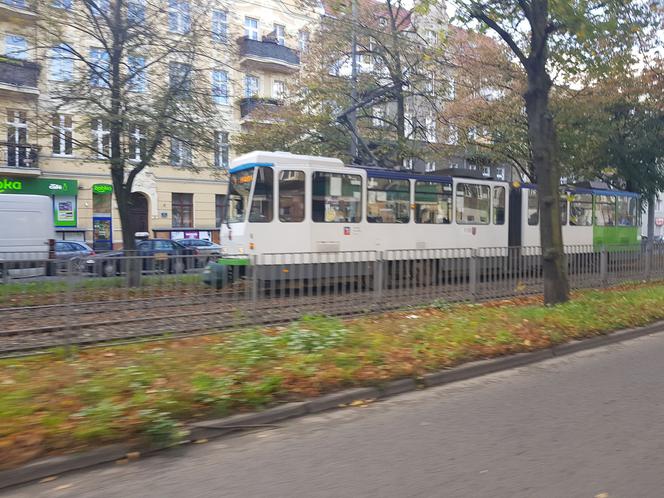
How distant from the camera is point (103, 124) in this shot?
12828 mm

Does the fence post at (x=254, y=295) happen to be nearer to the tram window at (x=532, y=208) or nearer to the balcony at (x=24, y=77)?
the balcony at (x=24, y=77)

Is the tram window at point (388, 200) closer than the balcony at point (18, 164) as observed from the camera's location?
Yes

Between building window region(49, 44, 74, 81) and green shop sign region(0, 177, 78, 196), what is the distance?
13.4 m

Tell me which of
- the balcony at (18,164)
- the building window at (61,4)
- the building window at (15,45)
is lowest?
the balcony at (18,164)

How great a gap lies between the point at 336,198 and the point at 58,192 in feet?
63.9

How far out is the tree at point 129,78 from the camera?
12625 mm

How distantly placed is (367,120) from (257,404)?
17.4m

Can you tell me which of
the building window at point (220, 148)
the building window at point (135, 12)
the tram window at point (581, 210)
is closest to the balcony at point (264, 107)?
the building window at point (220, 148)

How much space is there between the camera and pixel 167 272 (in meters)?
7.60

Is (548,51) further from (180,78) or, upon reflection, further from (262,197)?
(180,78)

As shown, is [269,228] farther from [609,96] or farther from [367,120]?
[609,96]

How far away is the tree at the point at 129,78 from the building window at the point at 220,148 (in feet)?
1.29

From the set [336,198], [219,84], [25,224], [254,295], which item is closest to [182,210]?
[25,224]

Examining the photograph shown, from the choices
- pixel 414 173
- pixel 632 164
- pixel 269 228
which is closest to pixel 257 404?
pixel 269 228
